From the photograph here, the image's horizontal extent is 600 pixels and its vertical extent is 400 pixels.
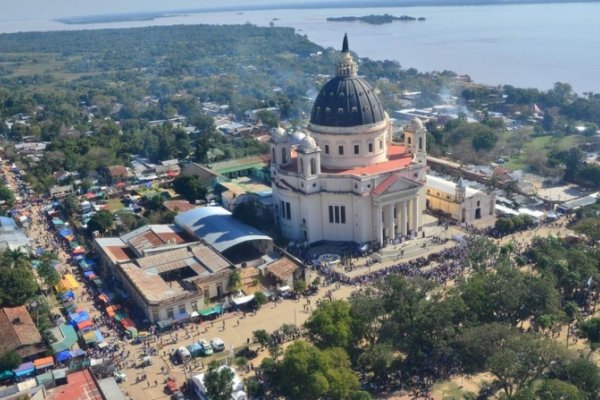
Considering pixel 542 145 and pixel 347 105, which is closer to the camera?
pixel 347 105

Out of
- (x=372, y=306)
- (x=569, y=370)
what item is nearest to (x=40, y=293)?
(x=372, y=306)

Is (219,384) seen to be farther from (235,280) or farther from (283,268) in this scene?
(283,268)

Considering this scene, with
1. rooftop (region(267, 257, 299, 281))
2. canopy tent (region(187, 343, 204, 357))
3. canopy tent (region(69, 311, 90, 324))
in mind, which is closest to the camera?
canopy tent (region(187, 343, 204, 357))

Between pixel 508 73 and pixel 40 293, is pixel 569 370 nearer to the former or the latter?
pixel 40 293

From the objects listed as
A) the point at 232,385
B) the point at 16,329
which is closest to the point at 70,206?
the point at 16,329

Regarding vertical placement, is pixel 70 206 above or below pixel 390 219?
below

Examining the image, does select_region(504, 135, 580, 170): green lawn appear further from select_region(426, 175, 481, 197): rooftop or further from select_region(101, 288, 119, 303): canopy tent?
select_region(101, 288, 119, 303): canopy tent

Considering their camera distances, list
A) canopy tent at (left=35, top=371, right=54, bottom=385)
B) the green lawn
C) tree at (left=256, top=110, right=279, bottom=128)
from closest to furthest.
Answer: canopy tent at (left=35, top=371, right=54, bottom=385) < the green lawn < tree at (left=256, top=110, right=279, bottom=128)

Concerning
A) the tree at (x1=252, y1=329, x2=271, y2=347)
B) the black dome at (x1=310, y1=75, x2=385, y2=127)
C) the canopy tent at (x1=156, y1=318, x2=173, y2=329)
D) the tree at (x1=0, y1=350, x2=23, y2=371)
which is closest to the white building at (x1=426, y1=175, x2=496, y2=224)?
the black dome at (x1=310, y1=75, x2=385, y2=127)
